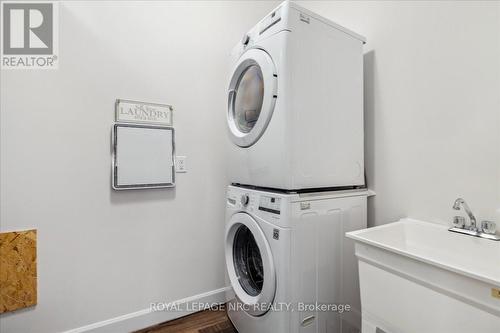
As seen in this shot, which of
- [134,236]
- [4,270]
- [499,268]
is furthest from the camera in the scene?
[134,236]

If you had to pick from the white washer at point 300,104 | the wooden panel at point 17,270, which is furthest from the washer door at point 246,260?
the wooden panel at point 17,270

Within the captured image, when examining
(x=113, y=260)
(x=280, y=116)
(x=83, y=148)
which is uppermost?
(x=280, y=116)

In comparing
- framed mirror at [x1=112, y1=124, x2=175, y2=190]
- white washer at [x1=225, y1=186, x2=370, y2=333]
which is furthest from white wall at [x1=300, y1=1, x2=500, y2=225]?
framed mirror at [x1=112, y1=124, x2=175, y2=190]

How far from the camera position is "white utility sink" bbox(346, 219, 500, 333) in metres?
0.73

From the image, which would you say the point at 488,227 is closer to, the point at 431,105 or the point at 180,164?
the point at 431,105

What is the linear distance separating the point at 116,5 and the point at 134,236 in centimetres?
146

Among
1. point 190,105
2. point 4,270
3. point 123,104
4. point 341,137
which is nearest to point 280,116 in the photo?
point 341,137

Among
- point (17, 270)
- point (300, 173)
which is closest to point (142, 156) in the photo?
point (17, 270)

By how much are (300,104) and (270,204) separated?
1.66 feet

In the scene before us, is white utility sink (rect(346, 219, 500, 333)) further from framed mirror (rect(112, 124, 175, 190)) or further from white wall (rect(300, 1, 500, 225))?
framed mirror (rect(112, 124, 175, 190))

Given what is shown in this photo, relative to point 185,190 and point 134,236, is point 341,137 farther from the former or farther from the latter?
point 134,236

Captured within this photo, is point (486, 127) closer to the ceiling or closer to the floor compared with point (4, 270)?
closer to the ceiling

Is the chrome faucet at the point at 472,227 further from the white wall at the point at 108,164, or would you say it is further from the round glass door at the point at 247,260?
the white wall at the point at 108,164

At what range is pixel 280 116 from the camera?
1164mm
